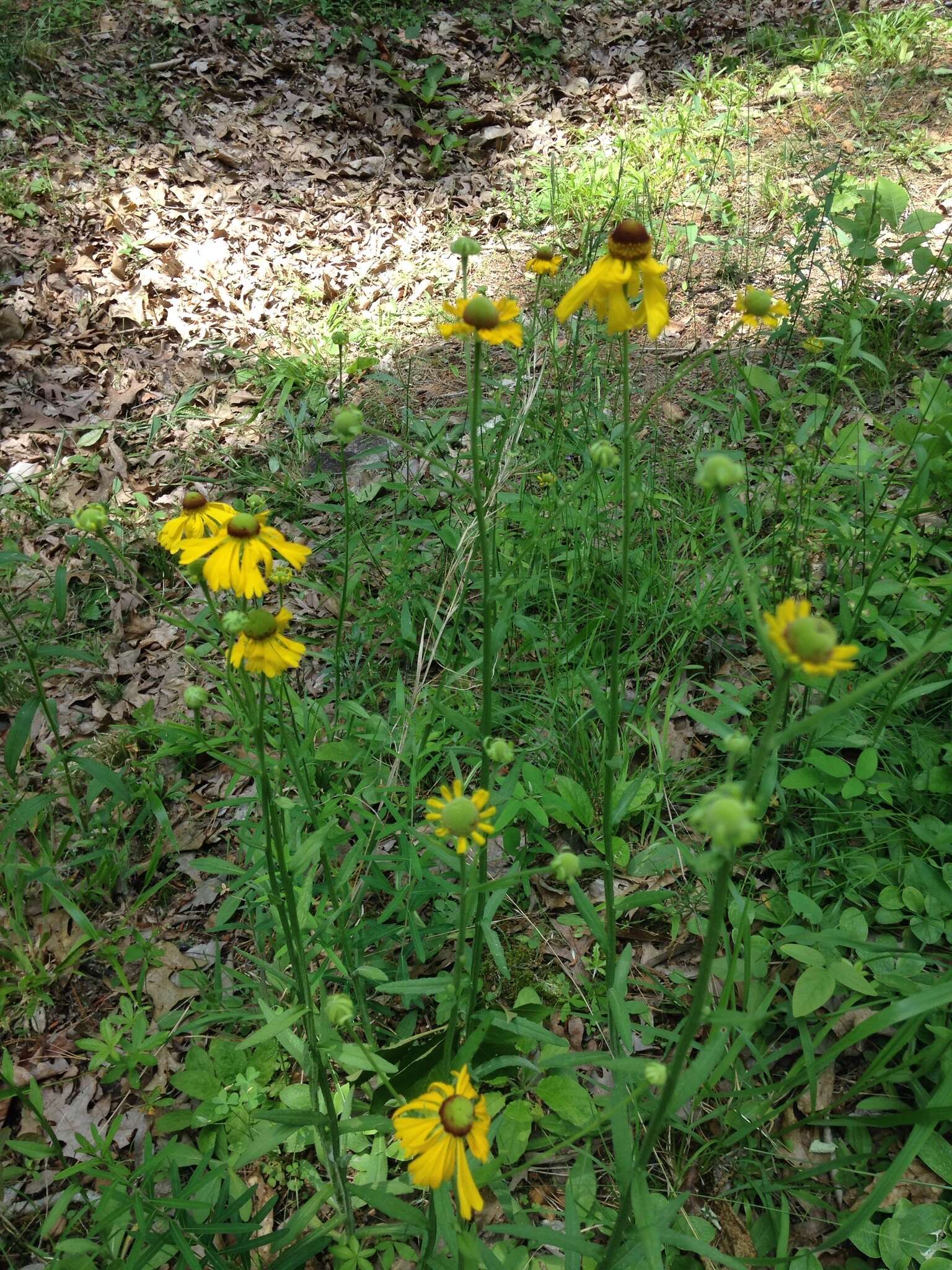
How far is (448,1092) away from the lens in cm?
102

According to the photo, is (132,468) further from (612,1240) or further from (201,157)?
(612,1240)

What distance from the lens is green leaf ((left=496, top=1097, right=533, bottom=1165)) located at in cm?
137

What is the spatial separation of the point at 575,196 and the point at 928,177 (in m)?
1.61

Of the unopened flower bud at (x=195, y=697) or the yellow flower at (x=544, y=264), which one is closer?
the unopened flower bud at (x=195, y=697)

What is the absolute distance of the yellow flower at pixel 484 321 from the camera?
1134 millimetres

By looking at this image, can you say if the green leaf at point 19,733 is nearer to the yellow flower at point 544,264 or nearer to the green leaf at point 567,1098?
the green leaf at point 567,1098

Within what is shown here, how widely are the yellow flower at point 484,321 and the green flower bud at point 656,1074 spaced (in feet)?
3.05

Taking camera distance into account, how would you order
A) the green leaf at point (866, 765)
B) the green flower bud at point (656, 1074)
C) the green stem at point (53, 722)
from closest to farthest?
the green flower bud at point (656, 1074) < the green leaf at point (866, 765) < the green stem at point (53, 722)

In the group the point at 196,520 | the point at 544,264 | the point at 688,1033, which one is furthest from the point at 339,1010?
the point at 544,264

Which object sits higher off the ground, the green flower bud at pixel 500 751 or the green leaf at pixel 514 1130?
the green flower bud at pixel 500 751

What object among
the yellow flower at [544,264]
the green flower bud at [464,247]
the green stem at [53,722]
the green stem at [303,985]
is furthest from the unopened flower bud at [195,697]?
the yellow flower at [544,264]

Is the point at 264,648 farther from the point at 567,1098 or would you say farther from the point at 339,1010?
the point at 567,1098

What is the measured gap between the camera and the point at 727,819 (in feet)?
2.22

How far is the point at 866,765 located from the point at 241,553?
1.30 meters
